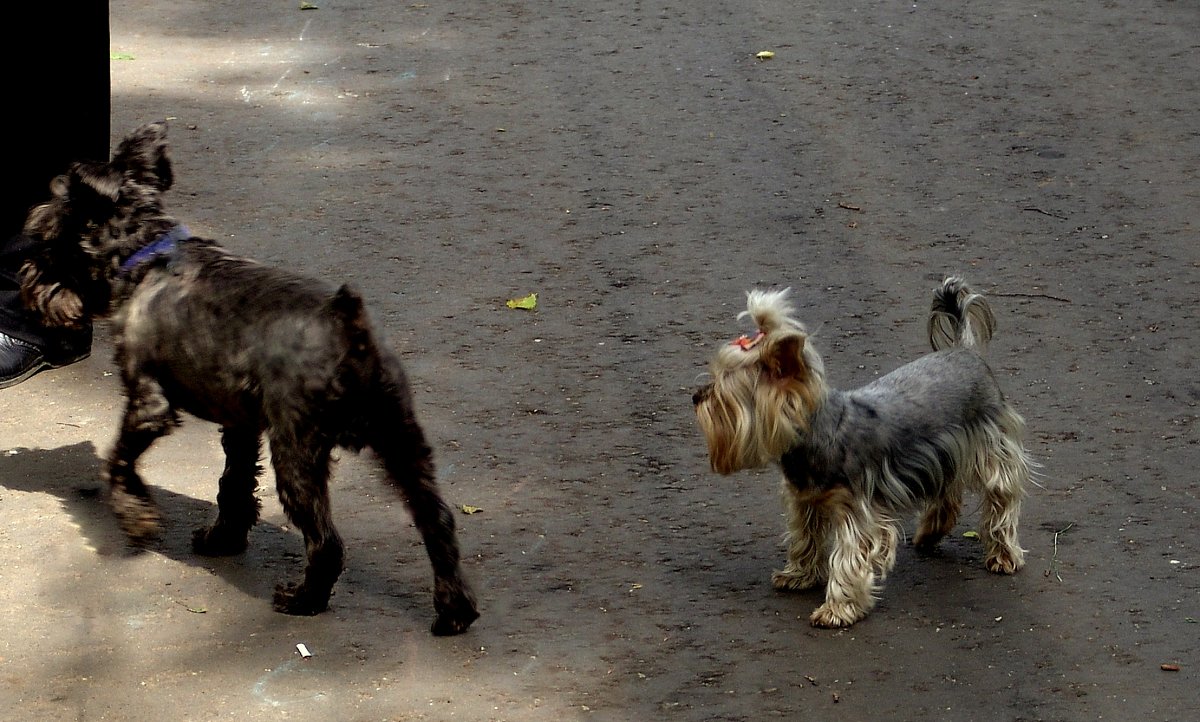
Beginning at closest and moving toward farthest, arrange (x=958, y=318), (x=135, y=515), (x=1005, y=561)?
(x=135, y=515) < (x=1005, y=561) < (x=958, y=318)

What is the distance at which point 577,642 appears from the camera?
4.67 meters

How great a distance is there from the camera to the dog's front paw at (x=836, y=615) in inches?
187

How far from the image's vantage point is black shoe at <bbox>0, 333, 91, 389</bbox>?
630 cm

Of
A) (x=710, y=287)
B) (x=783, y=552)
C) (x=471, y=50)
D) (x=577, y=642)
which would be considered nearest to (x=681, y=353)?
(x=710, y=287)

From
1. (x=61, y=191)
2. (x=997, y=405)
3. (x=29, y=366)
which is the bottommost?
(x=29, y=366)

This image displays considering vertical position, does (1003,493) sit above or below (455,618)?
above

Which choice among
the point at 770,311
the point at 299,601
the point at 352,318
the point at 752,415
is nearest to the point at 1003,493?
the point at 752,415

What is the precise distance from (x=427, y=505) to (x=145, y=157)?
5.08 ft

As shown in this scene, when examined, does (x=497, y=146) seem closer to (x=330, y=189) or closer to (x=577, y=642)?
(x=330, y=189)

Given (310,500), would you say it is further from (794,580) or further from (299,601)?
(794,580)

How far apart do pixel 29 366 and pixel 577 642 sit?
3.09 metres

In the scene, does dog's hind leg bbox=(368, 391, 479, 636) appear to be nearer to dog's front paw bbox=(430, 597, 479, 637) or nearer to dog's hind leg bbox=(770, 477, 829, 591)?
dog's front paw bbox=(430, 597, 479, 637)

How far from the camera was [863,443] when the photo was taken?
475cm

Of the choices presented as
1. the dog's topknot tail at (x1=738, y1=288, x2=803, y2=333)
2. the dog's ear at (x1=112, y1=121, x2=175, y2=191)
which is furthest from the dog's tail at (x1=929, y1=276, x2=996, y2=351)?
the dog's ear at (x1=112, y1=121, x2=175, y2=191)
